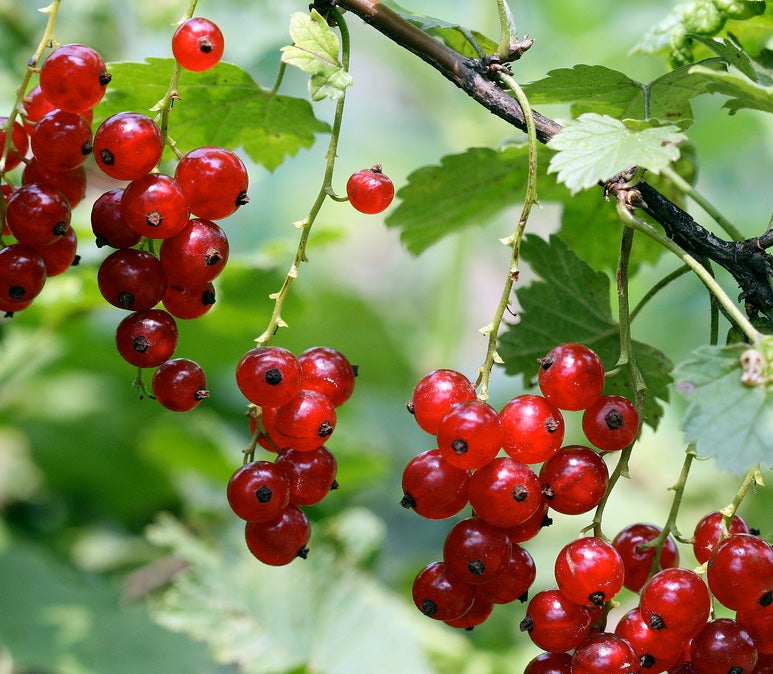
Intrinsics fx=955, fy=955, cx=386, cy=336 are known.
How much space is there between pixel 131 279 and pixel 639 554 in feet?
1.75

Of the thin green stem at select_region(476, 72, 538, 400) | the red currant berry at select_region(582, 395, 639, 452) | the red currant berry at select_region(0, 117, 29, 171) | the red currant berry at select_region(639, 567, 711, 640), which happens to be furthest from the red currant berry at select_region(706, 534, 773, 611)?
the red currant berry at select_region(0, 117, 29, 171)

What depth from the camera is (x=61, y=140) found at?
2.79 ft

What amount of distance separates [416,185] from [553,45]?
2061 millimetres

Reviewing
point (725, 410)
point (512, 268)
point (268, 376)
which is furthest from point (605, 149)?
point (268, 376)

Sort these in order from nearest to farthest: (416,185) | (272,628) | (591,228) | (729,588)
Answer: (729,588) < (416,185) < (591,228) < (272,628)

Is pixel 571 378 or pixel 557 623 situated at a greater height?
pixel 571 378

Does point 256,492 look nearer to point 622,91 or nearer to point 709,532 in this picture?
point 709,532

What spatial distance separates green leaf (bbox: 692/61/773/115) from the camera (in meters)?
0.81

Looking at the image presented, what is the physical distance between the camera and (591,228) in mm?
1253

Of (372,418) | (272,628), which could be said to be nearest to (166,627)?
(272,628)

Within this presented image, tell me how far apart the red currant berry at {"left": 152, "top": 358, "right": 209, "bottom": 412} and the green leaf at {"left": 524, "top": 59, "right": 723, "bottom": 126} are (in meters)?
0.44

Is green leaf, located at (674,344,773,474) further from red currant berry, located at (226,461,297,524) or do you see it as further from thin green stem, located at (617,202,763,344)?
red currant berry, located at (226,461,297,524)

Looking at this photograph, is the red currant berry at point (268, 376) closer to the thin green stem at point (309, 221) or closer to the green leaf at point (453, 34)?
the thin green stem at point (309, 221)

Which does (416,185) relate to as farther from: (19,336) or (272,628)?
(19,336)
